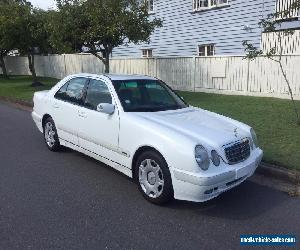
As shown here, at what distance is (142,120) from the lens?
15.7ft

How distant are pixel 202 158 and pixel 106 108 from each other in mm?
1630

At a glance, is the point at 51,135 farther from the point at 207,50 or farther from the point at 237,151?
the point at 207,50

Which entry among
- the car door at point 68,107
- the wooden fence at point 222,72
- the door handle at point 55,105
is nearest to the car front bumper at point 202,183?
the car door at point 68,107

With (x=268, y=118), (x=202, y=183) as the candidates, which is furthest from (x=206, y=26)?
(x=202, y=183)

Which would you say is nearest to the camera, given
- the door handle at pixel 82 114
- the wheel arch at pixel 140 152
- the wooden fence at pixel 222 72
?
the wheel arch at pixel 140 152

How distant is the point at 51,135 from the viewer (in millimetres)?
6824

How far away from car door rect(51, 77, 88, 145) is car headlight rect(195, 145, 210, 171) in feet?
7.98

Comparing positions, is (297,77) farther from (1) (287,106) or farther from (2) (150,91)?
(2) (150,91)

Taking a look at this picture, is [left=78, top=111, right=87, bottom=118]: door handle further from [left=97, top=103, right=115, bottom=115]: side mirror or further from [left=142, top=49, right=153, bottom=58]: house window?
[left=142, top=49, right=153, bottom=58]: house window

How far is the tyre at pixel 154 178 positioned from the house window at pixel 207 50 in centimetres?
1461

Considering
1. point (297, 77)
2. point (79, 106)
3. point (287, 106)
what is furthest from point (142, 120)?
point (297, 77)

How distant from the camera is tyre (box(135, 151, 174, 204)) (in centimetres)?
436

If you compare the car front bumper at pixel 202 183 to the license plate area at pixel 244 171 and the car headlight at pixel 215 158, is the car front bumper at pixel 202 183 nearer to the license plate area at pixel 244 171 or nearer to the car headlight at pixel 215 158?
the license plate area at pixel 244 171

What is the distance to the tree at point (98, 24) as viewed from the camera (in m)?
13.4
